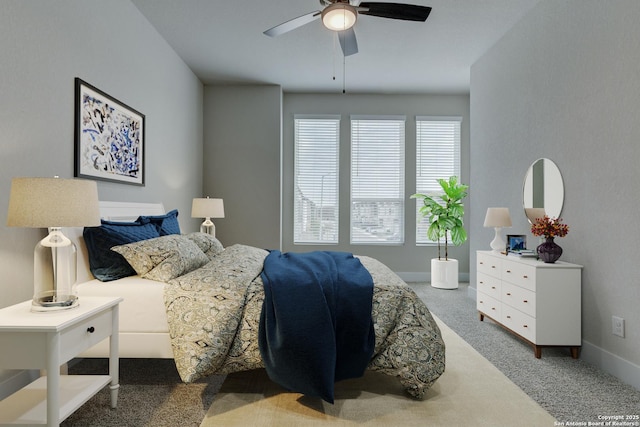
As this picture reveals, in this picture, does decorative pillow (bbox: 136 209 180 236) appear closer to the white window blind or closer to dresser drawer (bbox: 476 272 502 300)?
the white window blind

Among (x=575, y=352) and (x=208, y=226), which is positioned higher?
(x=208, y=226)

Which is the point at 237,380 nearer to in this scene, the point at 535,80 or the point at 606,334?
the point at 606,334

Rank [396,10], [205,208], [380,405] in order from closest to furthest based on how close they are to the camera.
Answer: [380,405] → [396,10] → [205,208]

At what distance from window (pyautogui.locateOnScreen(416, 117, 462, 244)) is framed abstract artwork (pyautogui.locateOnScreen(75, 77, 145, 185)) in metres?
4.18

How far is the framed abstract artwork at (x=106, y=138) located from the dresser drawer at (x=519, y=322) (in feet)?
11.7

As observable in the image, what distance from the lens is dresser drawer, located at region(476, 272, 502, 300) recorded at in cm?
339

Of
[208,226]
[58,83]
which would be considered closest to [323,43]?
[208,226]

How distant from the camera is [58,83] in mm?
2404

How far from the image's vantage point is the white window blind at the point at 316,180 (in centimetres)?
595

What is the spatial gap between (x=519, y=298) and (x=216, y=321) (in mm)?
2450

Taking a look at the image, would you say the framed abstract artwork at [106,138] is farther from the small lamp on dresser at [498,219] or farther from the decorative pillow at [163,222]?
the small lamp on dresser at [498,219]

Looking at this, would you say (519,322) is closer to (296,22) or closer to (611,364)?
(611,364)

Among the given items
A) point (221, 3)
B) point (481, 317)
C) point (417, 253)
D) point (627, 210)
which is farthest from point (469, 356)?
point (221, 3)

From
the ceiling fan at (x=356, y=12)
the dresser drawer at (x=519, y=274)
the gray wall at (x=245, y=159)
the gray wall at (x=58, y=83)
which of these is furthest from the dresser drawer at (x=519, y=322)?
the gray wall at (x=58, y=83)
